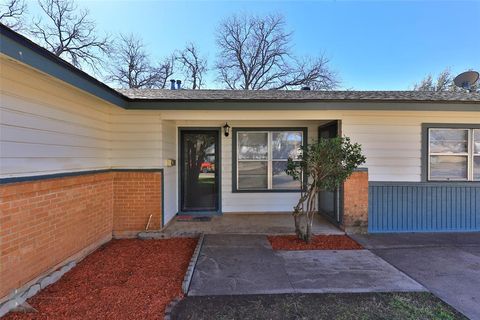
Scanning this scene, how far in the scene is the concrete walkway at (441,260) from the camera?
296 centimetres

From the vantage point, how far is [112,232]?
17.0 feet

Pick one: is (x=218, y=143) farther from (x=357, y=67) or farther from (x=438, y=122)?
(x=357, y=67)

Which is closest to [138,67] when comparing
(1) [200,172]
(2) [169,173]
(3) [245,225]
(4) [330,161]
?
(1) [200,172]

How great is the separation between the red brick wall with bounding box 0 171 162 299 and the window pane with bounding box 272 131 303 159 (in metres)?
3.18

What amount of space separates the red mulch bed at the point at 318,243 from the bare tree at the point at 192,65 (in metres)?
18.4

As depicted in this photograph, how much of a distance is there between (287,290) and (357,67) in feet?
61.6

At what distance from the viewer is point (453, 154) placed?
5.48 m

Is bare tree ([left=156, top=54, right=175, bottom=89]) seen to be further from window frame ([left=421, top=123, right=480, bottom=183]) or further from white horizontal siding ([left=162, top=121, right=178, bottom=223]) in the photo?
window frame ([left=421, top=123, right=480, bottom=183])

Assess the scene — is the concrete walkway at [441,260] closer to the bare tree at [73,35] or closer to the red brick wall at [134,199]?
the red brick wall at [134,199]

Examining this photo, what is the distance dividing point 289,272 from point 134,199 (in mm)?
3442

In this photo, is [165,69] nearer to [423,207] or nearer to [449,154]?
[449,154]

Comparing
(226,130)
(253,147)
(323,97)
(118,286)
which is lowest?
(118,286)

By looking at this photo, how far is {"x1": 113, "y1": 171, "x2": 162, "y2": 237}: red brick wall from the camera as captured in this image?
5227 mm

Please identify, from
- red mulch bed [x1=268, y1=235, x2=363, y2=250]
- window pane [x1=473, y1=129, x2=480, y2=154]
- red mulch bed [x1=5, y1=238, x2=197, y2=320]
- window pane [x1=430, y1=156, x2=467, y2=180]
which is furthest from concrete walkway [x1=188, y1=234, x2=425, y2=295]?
window pane [x1=473, y1=129, x2=480, y2=154]
